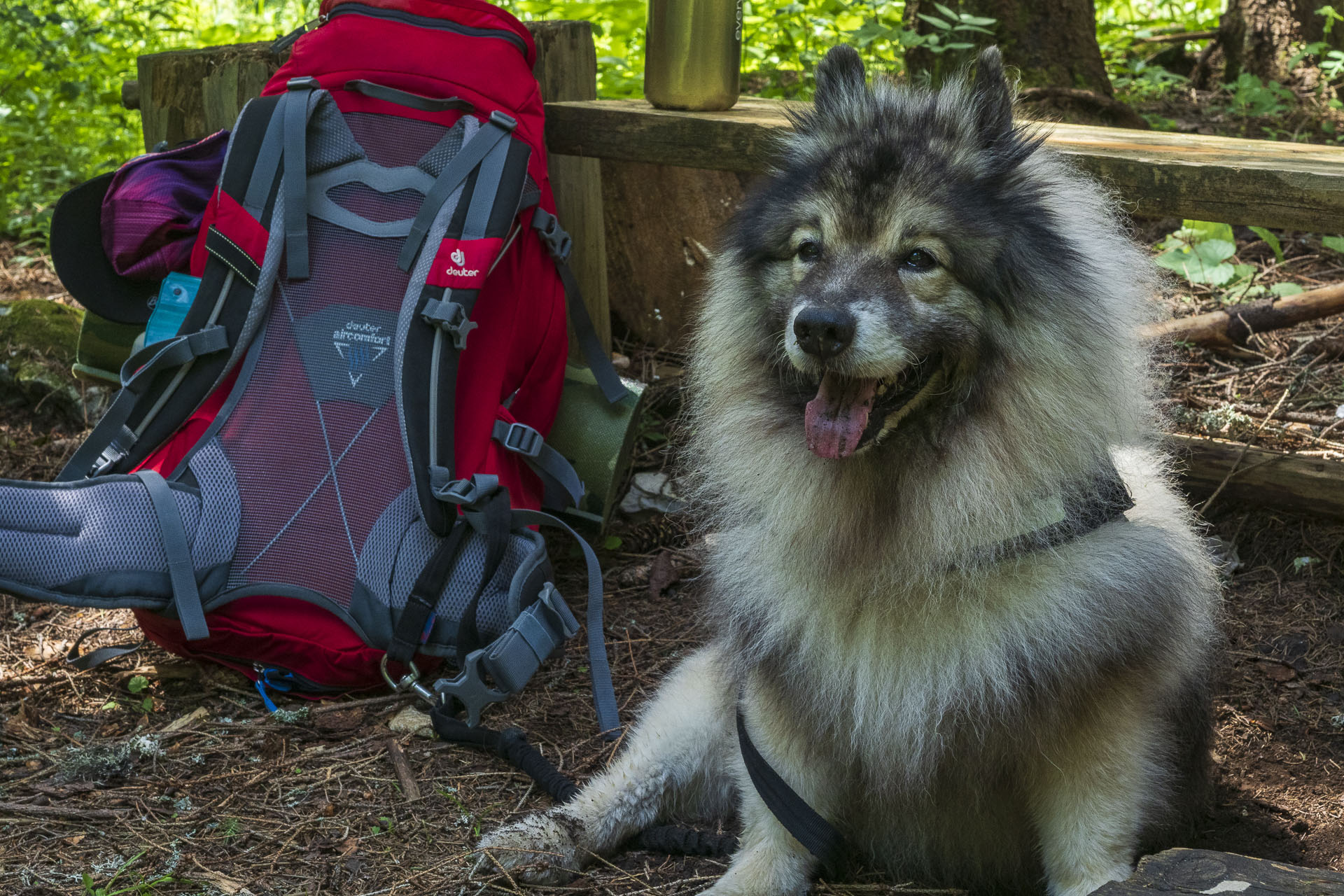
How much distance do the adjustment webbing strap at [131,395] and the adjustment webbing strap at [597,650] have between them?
39.1 inches

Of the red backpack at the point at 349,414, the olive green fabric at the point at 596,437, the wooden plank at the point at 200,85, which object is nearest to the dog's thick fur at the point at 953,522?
the red backpack at the point at 349,414

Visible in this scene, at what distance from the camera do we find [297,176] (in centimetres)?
310

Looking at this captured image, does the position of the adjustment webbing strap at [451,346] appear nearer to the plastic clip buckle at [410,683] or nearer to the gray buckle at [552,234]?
the gray buckle at [552,234]

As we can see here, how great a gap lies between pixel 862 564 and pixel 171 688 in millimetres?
2077

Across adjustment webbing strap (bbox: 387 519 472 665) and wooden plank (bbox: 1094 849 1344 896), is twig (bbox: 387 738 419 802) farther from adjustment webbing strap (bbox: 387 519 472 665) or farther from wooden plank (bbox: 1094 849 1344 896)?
wooden plank (bbox: 1094 849 1344 896)

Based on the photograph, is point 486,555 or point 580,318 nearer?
point 486,555

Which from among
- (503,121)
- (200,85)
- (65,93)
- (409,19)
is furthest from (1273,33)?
(65,93)

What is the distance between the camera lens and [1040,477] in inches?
83.9

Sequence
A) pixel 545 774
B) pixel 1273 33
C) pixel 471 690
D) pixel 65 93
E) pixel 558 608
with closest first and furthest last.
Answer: pixel 545 774
pixel 471 690
pixel 558 608
pixel 1273 33
pixel 65 93

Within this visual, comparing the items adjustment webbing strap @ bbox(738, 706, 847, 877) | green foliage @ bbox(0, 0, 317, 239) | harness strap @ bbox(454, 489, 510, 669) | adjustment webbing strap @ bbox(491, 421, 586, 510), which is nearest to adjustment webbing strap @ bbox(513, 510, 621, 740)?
harness strap @ bbox(454, 489, 510, 669)

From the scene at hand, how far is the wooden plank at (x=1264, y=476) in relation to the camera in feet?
10.7

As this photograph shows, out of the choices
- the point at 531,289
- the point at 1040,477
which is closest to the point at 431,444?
the point at 531,289

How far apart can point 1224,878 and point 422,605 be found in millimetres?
2022

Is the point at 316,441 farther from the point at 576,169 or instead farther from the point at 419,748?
the point at 576,169
